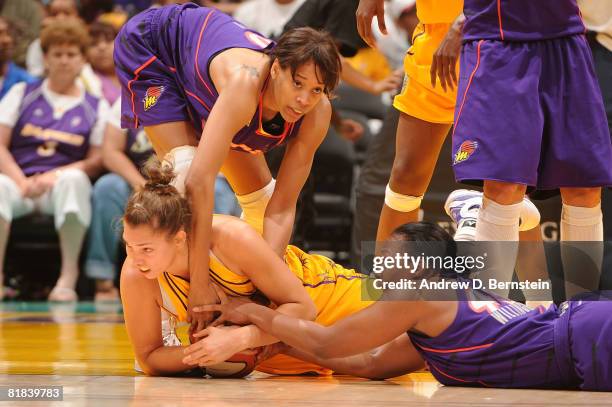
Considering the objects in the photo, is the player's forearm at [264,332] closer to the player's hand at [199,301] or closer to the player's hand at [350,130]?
the player's hand at [199,301]

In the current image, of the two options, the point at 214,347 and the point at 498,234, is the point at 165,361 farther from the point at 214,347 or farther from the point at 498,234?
the point at 498,234

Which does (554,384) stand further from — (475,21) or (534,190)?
(475,21)

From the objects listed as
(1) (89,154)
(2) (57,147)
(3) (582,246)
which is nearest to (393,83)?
(1) (89,154)

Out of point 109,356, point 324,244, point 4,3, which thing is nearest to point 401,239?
point 109,356

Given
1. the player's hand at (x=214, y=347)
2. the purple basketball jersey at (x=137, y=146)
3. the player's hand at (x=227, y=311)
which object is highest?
the player's hand at (x=227, y=311)

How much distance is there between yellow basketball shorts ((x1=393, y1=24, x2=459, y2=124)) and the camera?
142 inches

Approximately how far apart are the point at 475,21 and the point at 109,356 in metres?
1.79

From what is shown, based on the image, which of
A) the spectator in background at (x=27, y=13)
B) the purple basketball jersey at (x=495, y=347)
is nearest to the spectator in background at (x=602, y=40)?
the purple basketball jersey at (x=495, y=347)

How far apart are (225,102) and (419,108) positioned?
33.0 inches

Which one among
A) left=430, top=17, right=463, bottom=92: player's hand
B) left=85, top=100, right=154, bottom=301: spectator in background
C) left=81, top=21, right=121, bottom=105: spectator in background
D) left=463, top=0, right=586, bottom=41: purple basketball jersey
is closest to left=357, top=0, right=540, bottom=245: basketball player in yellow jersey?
left=430, top=17, right=463, bottom=92: player's hand

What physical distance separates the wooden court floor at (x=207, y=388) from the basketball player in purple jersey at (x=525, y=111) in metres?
0.63

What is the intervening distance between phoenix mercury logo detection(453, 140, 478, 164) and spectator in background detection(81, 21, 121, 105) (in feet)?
14.2

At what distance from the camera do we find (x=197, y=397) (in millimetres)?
2570

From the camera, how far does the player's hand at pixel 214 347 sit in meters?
2.91
